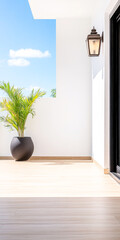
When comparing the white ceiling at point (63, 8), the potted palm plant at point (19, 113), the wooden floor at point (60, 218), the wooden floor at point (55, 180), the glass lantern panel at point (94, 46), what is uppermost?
the white ceiling at point (63, 8)

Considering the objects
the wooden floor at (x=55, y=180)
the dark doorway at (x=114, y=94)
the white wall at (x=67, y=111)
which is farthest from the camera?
the white wall at (x=67, y=111)

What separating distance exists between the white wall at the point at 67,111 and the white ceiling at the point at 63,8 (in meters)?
0.22

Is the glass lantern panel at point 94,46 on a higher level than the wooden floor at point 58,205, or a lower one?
higher

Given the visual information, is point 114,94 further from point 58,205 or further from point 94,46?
point 58,205

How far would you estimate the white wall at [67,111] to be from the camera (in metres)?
4.58

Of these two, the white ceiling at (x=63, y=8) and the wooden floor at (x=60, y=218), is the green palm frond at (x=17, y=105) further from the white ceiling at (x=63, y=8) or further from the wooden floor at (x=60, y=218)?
the wooden floor at (x=60, y=218)

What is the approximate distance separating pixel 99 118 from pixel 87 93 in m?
0.94

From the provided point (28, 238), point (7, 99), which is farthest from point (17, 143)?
point (28, 238)

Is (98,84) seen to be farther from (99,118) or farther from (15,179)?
(15,179)

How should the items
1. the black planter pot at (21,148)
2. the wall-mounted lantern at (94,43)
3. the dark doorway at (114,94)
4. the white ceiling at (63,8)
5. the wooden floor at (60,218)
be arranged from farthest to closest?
the black planter pot at (21,148), the white ceiling at (63,8), the wall-mounted lantern at (94,43), the dark doorway at (114,94), the wooden floor at (60,218)

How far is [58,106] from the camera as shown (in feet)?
15.1

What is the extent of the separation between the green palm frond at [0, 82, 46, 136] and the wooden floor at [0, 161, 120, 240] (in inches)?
39.0

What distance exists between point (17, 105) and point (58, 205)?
238cm

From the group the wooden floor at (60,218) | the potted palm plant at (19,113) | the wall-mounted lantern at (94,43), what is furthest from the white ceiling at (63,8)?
the wooden floor at (60,218)
